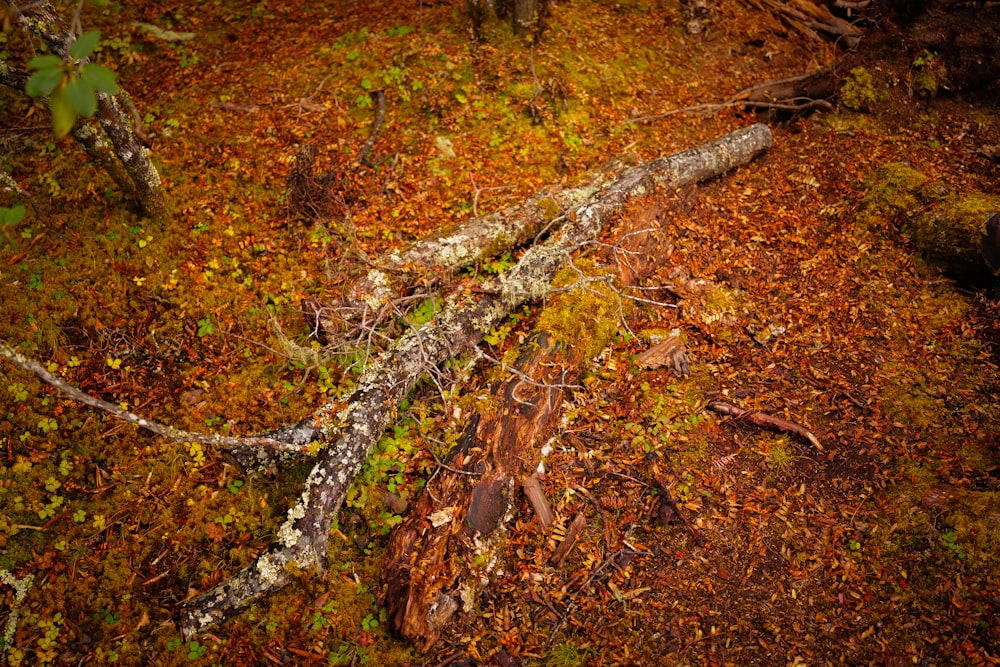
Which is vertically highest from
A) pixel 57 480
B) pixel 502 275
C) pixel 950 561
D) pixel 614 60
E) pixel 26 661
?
pixel 614 60

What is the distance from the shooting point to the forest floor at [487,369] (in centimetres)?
417

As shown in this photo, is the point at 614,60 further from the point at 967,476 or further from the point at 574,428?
the point at 967,476

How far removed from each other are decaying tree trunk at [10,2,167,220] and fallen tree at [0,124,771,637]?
10.0ft

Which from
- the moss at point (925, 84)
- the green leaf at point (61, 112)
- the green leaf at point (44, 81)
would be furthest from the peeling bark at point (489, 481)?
the moss at point (925, 84)

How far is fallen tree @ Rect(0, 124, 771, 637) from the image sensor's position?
413cm

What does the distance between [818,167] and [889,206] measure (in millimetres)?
1223

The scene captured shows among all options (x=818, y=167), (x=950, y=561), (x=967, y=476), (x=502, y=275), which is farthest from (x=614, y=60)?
(x=950, y=561)

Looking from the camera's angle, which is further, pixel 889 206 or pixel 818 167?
pixel 818 167

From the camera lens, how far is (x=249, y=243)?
20.8ft

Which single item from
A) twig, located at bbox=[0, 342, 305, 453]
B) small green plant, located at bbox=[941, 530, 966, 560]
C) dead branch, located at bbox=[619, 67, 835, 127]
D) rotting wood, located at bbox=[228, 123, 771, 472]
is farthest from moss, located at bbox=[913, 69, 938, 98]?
twig, located at bbox=[0, 342, 305, 453]

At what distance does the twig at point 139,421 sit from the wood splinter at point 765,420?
403 cm

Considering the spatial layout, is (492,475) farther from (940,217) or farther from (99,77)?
(940,217)

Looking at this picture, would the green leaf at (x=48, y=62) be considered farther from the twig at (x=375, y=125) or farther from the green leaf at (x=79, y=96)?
the twig at (x=375, y=125)

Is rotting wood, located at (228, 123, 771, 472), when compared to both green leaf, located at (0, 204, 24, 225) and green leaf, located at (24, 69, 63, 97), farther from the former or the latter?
green leaf, located at (24, 69, 63, 97)
